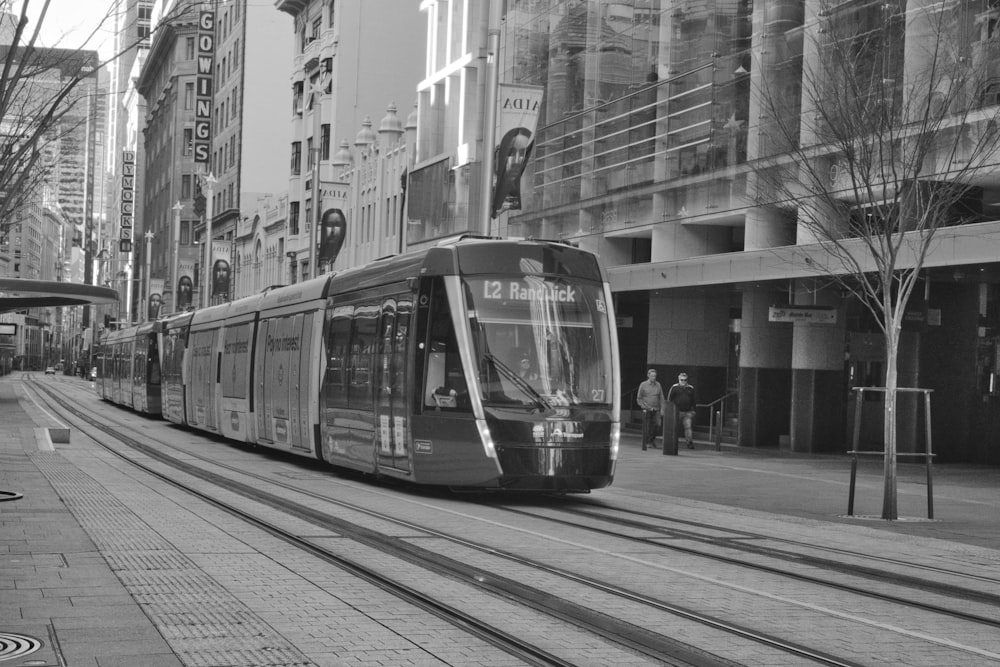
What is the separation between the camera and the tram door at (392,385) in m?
17.2

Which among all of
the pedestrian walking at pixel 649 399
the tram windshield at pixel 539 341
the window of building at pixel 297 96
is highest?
the window of building at pixel 297 96

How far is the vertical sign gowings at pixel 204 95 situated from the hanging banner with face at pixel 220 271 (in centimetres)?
2763

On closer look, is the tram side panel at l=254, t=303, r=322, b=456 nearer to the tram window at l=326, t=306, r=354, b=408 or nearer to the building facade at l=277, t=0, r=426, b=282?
the tram window at l=326, t=306, r=354, b=408

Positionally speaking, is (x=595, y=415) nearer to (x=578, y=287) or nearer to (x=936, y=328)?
(x=578, y=287)

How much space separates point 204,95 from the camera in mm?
99312

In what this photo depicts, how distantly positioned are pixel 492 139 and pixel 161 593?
19.0 meters

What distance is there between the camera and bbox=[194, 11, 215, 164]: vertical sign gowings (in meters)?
96.9

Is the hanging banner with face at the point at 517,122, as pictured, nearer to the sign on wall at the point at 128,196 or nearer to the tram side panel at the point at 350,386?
the tram side panel at the point at 350,386

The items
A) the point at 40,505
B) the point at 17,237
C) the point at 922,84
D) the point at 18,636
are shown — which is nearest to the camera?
the point at 18,636

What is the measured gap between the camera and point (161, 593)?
8.86 meters

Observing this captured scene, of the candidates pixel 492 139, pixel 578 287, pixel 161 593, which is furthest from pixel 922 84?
pixel 161 593

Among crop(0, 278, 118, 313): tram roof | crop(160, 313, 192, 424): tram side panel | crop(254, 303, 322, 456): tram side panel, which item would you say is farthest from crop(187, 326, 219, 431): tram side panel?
crop(0, 278, 118, 313): tram roof

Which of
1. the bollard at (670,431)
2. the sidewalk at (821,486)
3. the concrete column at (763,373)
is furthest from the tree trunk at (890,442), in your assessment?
the concrete column at (763,373)

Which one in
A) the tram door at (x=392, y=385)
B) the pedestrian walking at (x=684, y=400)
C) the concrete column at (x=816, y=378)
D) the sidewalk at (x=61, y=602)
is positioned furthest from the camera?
the concrete column at (x=816, y=378)
